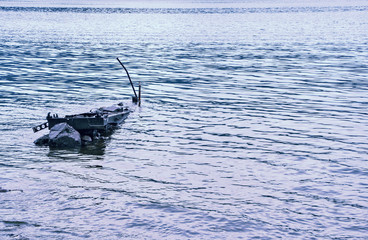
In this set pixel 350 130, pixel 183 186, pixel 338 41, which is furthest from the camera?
pixel 338 41

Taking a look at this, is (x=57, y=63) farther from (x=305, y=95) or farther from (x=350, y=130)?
(x=350, y=130)

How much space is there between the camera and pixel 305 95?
36344 millimetres

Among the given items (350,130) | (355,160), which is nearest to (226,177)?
(355,160)

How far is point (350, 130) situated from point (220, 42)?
60516 millimetres

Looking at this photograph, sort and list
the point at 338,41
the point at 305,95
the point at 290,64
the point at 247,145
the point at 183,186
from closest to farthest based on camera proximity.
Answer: the point at 183,186 < the point at 247,145 < the point at 305,95 < the point at 290,64 < the point at 338,41

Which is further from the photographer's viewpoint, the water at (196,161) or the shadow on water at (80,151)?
the shadow on water at (80,151)

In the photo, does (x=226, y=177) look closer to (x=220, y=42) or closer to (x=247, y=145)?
(x=247, y=145)

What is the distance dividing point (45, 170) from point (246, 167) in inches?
293

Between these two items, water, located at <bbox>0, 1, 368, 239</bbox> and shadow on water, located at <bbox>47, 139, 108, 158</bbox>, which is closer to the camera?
water, located at <bbox>0, 1, 368, 239</bbox>

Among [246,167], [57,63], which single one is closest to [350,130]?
[246,167]

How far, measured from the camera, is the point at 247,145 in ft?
77.2

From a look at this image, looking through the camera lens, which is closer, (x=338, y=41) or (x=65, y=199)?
(x=65, y=199)

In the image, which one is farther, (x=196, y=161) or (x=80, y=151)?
(x=80, y=151)

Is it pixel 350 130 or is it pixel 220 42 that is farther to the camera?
pixel 220 42
